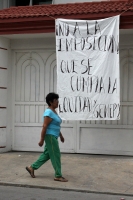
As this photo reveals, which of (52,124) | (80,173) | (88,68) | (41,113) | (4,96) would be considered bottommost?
(80,173)

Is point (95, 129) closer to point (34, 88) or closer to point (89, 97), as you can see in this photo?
point (89, 97)

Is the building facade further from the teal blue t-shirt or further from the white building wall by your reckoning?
the teal blue t-shirt

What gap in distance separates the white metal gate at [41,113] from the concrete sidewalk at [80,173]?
32 centimetres

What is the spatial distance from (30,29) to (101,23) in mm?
1781

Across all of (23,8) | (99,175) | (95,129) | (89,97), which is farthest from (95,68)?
(23,8)

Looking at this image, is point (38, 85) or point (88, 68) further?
point (38, 85)

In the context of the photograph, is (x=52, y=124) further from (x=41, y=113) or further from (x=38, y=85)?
(x=38, y=85)

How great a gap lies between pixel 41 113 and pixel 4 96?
1023 mm

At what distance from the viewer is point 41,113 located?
421 inches

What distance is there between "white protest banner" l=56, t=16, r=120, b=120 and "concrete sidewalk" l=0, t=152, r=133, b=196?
3.29 ft

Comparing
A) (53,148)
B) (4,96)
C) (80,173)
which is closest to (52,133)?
(53,148)

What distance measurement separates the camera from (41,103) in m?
10.7

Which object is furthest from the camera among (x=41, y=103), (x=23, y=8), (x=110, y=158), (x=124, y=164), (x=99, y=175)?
(x=23, y=8)

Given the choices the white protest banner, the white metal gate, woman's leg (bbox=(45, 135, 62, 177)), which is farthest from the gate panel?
woman's leg (bbox=(45, 135, 62, 177))
